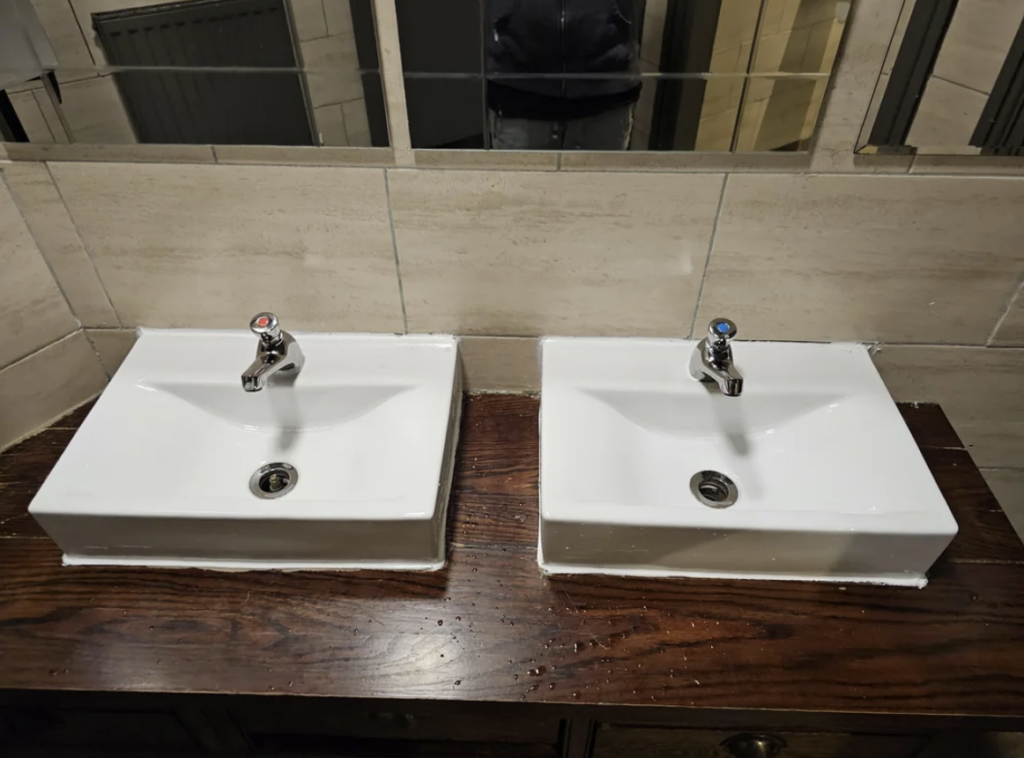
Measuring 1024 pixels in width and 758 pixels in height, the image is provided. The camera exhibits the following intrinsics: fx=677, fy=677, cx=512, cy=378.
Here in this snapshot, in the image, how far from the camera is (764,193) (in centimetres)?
88

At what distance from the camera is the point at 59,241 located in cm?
96

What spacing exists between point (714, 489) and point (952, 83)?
22.8 inches

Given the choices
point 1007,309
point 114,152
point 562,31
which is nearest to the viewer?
point 562,31

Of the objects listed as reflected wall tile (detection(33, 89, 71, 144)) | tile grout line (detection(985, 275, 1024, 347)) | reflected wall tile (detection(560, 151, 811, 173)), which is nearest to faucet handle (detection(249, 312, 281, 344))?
reflected wall tile (detection(33, 89, 71, 144))

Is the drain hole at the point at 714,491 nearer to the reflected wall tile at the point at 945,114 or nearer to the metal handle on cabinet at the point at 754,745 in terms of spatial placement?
the metal handle on cabinet at the point at 754,745

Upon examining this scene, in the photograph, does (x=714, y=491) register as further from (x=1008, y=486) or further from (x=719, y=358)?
(x=1008, y=486)

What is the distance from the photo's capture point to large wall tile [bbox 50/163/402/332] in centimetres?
89

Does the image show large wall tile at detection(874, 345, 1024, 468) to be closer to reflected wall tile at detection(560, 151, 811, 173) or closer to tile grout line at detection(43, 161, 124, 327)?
reflected wall tile at detection(560, 151, 811, 173)

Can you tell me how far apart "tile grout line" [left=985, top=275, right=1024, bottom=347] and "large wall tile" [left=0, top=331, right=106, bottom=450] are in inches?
54.7

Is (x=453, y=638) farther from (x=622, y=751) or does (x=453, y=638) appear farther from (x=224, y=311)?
(x=224, y=311)

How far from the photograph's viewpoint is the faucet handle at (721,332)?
890 mm

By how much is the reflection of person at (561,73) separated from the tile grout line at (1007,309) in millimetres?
603

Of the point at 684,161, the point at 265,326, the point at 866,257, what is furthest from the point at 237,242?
the point at 866,257

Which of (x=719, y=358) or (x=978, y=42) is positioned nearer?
(x=978, y=42)
